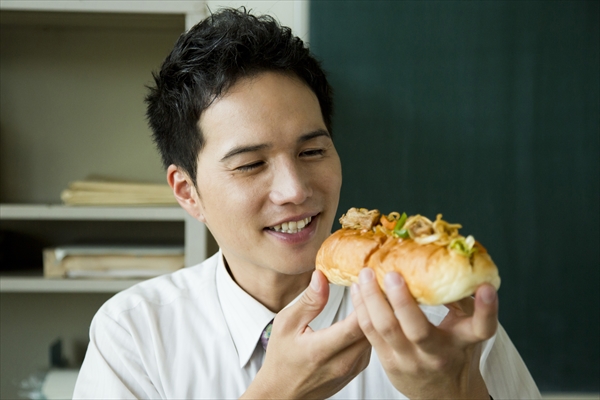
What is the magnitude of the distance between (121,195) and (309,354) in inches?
51.5

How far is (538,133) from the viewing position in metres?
1.91

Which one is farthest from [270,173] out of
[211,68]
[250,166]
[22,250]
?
[22,250]

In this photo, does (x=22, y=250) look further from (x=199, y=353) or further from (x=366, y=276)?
(x=366, y=276)

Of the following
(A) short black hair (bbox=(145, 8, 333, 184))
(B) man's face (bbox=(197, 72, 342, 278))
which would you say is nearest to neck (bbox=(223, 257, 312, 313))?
(B) man's face (bbox=(197, 72, 342, 278))

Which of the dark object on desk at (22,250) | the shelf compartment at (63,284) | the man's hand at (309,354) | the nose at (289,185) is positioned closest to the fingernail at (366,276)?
the man's hand at (309,354)

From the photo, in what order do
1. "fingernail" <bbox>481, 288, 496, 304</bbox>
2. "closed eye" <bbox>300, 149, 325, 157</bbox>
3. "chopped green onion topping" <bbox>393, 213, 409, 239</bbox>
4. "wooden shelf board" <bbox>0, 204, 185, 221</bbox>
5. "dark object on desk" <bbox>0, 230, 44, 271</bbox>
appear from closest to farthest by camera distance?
"fingernail" <bbox>481, 288, 496, 304</bbox> → "chopped green onion topping" <bbox>393, 213, 409, 239</bbox> → "closed eye" <bbox>300, 149, 325, 157</bbox> → "wooden shelf board" <bbox>0, 204, 185, 221</bbox> → "dark object on desk" <bbox>0, 230, 44, 271</bbox>

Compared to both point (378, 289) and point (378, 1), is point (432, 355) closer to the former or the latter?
point (378, 289)

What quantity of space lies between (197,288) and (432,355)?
865mm

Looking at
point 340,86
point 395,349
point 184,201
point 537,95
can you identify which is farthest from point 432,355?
point 537,95

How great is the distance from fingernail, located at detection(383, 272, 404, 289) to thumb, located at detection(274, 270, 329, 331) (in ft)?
0.54

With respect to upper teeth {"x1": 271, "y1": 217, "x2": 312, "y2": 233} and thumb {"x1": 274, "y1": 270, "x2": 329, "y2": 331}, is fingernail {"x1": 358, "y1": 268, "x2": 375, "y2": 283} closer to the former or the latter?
thumb {"x1": 274, "y1": 270, "x2": 329, "y2": 331}

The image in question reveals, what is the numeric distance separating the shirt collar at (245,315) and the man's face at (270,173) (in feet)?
0.69

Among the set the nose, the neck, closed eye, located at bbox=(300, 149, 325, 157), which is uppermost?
closed eye, located at bbox=(300, 149, 325, 157)

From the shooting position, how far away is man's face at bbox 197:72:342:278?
116 centimetres
